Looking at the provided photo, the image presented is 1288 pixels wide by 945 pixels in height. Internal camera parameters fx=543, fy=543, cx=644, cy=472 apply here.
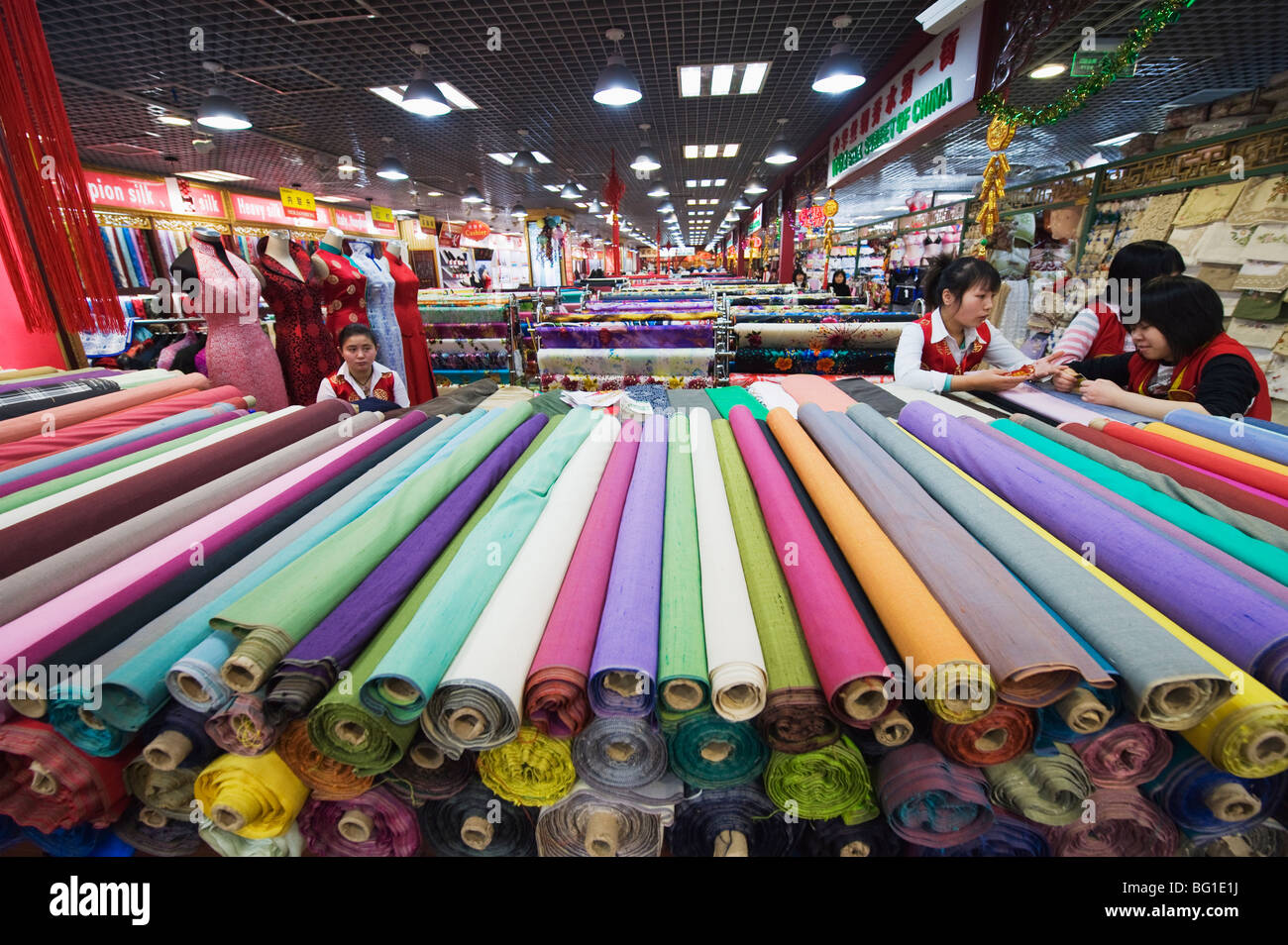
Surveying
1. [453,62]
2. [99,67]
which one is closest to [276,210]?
[99,67]

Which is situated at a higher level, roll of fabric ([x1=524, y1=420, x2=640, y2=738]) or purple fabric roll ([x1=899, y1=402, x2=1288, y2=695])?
purple fabric roll ([x1=899, y1=402, x2=1288, y2=695])

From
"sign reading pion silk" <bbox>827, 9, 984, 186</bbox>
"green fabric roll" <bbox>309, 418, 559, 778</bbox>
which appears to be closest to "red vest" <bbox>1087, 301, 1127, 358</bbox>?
"sign reading pion silk" <bbox>827, 9, 984, 186</bbox>

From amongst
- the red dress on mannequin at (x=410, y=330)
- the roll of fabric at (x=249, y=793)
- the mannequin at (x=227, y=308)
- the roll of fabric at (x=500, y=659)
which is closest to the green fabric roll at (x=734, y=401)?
the roll of fabric at (x=500, y=659)

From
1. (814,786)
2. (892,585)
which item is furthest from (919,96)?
(814,786)

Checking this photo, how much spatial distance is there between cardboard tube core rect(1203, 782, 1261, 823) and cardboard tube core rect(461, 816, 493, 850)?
3.12 ft

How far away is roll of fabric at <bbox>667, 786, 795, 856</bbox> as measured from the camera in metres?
0.77

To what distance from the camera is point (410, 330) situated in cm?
489

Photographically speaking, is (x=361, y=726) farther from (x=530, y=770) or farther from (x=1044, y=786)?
(x=1044, y=786)

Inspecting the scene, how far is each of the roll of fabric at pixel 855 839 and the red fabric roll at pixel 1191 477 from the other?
0.86m

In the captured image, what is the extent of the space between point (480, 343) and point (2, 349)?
147 inches

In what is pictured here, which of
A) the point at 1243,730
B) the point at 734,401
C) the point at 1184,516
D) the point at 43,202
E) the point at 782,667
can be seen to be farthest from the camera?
the point at 734,401

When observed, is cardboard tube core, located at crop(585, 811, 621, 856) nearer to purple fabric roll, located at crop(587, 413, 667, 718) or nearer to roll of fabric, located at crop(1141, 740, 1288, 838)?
purple fabric roll, located at crop(587, 413, 667, 718)

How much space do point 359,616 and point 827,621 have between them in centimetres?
64

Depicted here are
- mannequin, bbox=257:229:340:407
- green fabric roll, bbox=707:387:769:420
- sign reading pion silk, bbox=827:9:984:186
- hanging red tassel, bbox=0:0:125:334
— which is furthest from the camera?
sign reading pion silk, bbox=827:9:984:186
